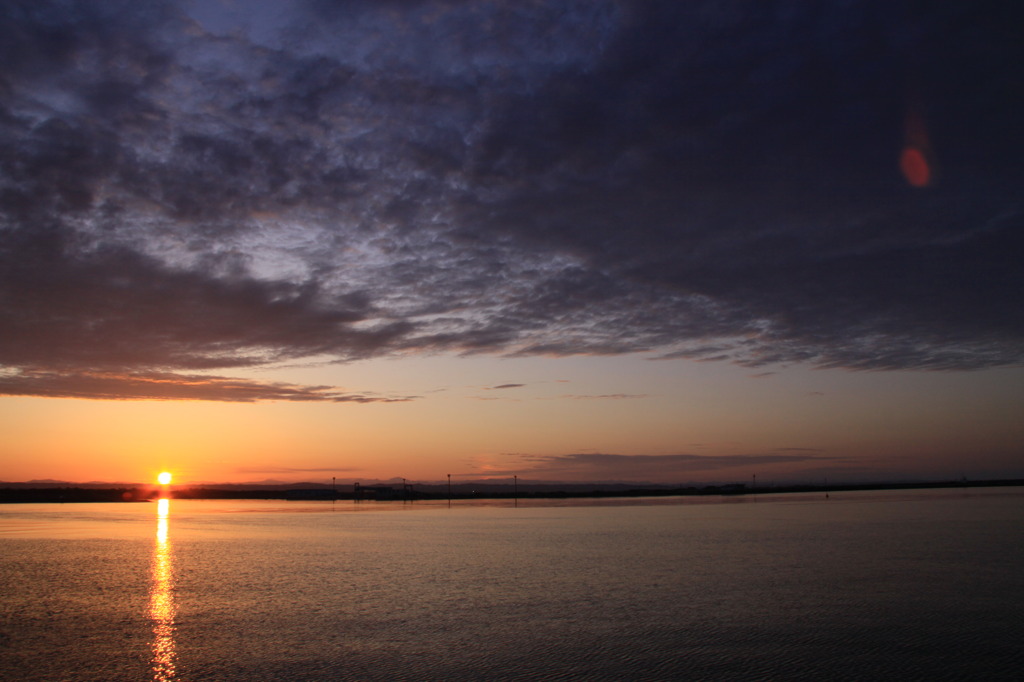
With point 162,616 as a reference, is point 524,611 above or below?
below

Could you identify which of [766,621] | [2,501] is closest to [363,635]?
[766,621]

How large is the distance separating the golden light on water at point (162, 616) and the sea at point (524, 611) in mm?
91

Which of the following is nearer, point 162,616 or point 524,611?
point 524,611

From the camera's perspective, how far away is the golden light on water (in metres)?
14.2

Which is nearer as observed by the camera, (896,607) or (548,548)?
(896,607)

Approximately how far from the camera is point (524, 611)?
19.2 meters

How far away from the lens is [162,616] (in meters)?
19.4

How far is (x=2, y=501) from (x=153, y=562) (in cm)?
13037

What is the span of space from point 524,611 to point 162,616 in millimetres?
9830

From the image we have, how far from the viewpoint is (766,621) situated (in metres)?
17.9

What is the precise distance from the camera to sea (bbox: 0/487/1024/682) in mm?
14234

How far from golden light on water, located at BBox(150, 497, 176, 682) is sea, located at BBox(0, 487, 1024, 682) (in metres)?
0.09

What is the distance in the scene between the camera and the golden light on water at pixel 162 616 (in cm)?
1420

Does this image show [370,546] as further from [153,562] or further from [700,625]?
[700,625]
